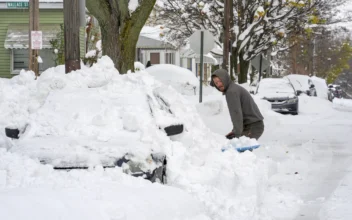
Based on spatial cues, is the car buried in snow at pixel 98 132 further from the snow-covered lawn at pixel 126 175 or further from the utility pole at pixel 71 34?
the utility pole at pixel 71 34

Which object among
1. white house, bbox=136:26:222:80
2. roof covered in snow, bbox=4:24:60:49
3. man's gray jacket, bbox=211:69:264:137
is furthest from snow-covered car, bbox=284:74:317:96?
man's gray jacket, bbox=211:69:264:137

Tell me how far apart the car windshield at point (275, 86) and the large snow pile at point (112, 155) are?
17.9 metres

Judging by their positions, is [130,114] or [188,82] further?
[188,82]

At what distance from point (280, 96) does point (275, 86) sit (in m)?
1.10

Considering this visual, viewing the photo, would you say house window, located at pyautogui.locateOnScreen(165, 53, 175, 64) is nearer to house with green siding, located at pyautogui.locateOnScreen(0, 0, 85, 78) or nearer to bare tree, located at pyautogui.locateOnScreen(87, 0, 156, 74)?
house with green siding, located at pyautogui.locateOnScreen(0, 0, 85, 78)

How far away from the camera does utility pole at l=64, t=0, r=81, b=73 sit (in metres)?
11.4

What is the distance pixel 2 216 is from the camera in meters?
4.67

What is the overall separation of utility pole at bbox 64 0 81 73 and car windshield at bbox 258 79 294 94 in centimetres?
1632

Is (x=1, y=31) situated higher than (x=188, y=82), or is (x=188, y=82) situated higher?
(x=1, y=31)

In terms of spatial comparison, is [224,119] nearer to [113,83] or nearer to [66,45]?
[66,45]

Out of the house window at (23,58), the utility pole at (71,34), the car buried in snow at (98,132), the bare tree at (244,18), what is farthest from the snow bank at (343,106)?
the car buried in snow at (98,132)

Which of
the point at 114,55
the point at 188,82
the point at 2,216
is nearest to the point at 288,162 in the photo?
the point at 114,55

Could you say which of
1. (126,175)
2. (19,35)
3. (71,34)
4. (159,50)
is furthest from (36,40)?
(159,50)

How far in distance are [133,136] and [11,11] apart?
25.3m
